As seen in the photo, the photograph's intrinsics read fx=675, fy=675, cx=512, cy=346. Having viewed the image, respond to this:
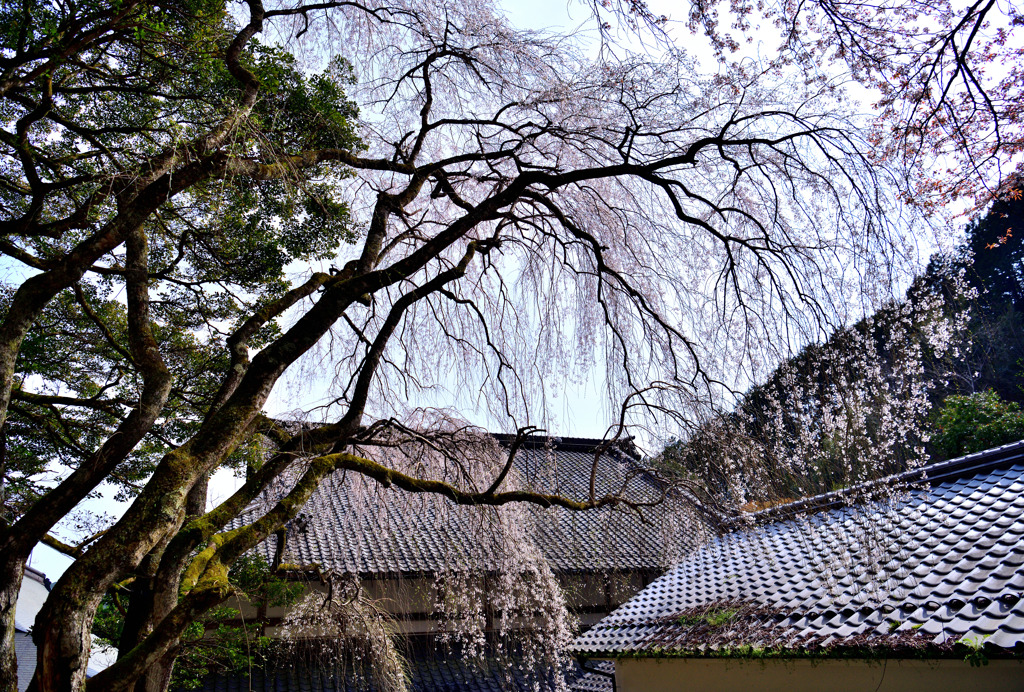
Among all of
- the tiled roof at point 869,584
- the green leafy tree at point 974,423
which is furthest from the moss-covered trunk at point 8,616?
the green leafy tree at point 974,423

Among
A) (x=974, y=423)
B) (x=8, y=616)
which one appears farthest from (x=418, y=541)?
(x=974, y=423)

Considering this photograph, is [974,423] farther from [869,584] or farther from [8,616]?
[8,616]

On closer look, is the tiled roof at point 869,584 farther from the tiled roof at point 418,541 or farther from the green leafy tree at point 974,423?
the green leafy tree at point 974,423

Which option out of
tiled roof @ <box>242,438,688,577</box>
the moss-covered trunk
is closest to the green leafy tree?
tiled roof @ <box>242,438,688,577</box>

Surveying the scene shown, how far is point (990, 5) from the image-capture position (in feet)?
9.67

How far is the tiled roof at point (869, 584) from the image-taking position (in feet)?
16.5

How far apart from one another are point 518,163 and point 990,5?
307cm

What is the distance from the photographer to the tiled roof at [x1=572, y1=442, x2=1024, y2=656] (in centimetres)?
502

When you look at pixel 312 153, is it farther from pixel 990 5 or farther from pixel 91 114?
pixel 990 5

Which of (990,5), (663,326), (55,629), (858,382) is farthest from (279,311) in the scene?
(990,5)

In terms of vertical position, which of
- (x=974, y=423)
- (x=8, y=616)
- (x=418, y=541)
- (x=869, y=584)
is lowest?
(x=869, y=584)

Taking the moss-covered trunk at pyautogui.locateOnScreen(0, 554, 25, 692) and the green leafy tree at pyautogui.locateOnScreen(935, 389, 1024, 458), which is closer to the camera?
the moss-covered trunk at pyautogui.locateOnScreen(0, 554, 25, 692)

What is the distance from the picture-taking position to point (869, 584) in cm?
626

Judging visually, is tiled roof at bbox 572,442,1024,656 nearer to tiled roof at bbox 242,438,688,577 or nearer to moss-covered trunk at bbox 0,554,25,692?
tiled roof at bbox 242,438,688,577
